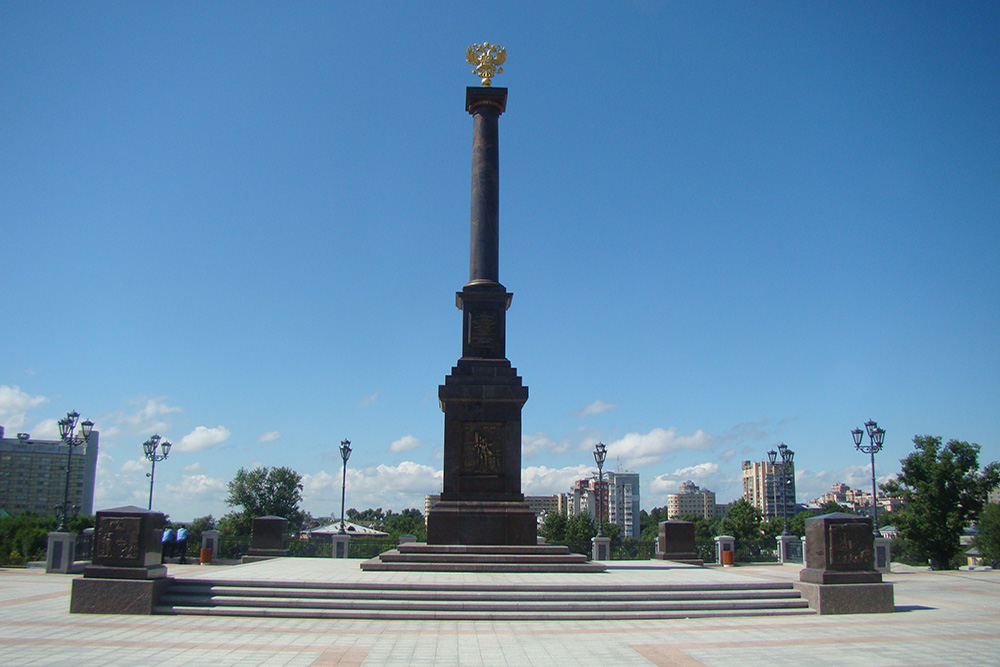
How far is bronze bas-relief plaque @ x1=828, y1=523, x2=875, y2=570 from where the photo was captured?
13.6 meters

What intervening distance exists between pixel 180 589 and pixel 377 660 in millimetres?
6305

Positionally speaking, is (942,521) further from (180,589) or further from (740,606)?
(180,589)

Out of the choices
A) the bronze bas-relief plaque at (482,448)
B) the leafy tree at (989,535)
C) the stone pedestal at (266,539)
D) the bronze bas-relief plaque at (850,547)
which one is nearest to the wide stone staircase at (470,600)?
the bronze bas-relief plaque at (850,547)

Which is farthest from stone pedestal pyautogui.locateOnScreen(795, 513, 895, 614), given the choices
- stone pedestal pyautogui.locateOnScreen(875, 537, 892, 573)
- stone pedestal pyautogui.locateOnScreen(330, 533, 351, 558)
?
stone pedestal pyautogui.locateOnScreen(330, 533, 351, 558)

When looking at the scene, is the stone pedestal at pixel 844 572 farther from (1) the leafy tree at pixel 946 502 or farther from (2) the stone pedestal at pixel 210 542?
(2) the stone pedestal at pixel 210 542

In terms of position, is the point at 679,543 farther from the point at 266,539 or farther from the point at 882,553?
the point at 266,539

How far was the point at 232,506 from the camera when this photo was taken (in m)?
69.6

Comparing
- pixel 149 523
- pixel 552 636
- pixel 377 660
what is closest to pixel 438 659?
pixel 377 660

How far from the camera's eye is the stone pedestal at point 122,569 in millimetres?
12648

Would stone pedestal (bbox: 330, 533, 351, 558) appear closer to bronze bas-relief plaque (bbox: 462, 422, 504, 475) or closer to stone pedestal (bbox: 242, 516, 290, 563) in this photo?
stone pedestal (bbox: 242, 516, 290, 563)

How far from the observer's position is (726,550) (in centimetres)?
2469

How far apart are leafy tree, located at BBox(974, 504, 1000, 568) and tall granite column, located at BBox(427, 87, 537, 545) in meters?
20.4

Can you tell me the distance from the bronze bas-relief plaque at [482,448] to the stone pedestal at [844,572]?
7.86 meters

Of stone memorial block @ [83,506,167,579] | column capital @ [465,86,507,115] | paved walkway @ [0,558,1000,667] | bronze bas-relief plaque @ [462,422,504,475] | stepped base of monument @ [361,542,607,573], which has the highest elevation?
column capital @ [465,86,507,115]
